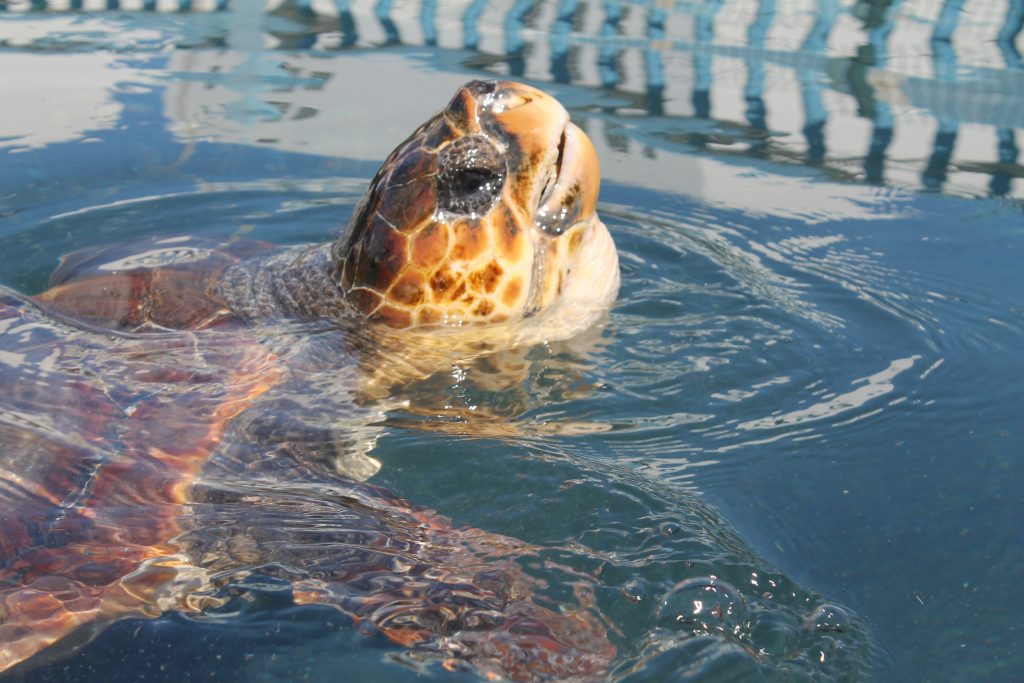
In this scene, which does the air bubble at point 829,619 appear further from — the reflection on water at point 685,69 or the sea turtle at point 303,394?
the reflection on water at point 685,69

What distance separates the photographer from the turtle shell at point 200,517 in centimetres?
220

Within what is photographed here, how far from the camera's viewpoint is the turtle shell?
2197 millimetres

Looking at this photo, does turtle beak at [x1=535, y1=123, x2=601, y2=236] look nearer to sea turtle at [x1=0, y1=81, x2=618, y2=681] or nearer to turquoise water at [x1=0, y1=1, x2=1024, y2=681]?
sea turtle at [x1=0, y1=81, x2=618, y2=681]

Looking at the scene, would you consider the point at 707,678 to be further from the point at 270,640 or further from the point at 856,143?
the point at 856,143

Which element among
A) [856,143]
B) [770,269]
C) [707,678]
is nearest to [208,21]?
[856,143]

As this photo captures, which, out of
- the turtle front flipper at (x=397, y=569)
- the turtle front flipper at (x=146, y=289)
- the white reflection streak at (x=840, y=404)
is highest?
the turtle front flipper at (x=146, y=289)

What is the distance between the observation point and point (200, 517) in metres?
2.52

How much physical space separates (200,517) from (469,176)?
3.84 feet

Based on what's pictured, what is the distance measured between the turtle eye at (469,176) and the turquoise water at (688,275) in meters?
0.49

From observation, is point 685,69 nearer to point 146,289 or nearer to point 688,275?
point 688,275

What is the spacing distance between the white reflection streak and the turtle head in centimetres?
73

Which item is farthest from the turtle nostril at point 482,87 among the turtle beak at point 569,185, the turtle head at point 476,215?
the turtle beak at point 569,185

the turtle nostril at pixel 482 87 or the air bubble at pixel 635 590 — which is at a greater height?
the turtle nostril at pixel 482 87

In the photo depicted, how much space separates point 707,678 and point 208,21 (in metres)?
6.39
